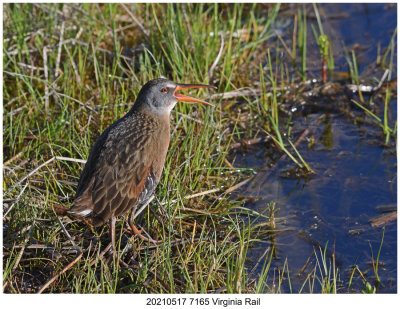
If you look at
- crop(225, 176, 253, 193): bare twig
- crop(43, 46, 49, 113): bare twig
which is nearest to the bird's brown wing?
crop(225, 176, 253, 193): bare twig

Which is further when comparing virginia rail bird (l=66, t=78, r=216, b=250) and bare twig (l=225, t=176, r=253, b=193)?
bare twig (l=225, t=176, r=253, b=193)

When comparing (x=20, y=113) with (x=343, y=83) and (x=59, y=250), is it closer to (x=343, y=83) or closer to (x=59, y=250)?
(x=59, y=250)

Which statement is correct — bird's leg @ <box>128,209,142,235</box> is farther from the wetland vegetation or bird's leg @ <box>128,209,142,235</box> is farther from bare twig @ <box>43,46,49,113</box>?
bare twig @ <box>43,46,49,113</box>

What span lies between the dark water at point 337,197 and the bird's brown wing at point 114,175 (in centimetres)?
100

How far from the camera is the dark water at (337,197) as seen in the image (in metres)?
4.46

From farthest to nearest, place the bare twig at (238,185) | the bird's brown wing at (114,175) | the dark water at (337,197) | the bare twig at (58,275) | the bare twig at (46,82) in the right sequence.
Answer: the bare twig at (46,82) < the bare twig at (238,185) < the dark water at (337,197) < the bird's brown wing at (114,175) < the bare twig at (58,275)

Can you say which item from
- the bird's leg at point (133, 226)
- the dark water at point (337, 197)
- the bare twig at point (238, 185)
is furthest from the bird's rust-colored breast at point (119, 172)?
the dark water at point (337, 197)

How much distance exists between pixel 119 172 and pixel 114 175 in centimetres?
4

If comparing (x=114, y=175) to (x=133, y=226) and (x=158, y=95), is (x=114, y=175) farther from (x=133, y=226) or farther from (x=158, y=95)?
(x=158, y=95)

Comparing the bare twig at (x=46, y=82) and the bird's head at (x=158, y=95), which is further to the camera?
the bare twig at (x=46, y=82)

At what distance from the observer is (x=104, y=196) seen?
13.6 ft

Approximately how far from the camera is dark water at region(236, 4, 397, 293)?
446 centimetres

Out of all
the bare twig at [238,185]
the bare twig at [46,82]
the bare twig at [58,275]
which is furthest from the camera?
the bare twig at [46,82]

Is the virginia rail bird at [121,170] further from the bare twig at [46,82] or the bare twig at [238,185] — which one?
the bare twig at [46,82]
